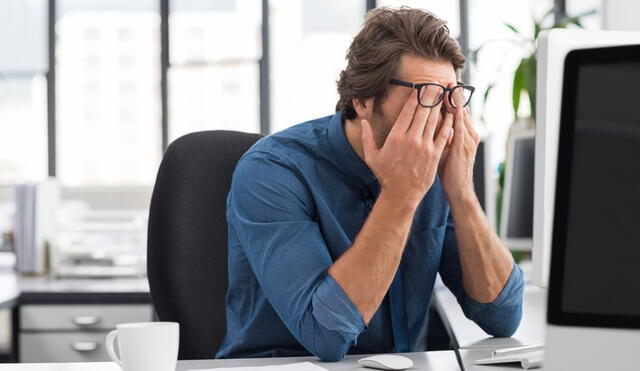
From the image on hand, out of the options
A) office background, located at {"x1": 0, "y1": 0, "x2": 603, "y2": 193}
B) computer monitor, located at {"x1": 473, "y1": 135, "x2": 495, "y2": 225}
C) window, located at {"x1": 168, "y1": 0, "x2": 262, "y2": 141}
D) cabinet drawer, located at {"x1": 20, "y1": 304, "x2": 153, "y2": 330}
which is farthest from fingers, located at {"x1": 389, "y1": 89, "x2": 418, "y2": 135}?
window, located at {"x1": 168, "y1": 0, "x2": 262, "y2": 141}

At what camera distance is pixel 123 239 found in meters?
2.87

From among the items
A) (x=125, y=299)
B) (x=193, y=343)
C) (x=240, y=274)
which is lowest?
(x=125, y=299)

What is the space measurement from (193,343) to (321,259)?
406 millimetres

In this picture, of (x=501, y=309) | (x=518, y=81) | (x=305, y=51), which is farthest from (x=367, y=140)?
(x=305, y=51)

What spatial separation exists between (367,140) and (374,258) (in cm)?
23

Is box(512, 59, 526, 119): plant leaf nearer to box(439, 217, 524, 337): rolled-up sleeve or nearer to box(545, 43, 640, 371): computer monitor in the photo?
box(439, 217, 524, 337): rolled-up sleeve

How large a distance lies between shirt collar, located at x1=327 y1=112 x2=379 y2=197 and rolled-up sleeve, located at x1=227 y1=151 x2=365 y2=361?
0.30ft

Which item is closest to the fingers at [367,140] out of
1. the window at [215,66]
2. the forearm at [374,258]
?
the forearm at [374,258]

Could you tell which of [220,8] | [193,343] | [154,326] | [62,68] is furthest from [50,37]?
[154,326]

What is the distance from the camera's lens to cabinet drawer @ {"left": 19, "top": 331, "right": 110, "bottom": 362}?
226 cm

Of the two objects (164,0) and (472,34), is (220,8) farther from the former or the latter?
(472,34)

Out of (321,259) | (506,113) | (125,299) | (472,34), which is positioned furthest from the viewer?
(472,34)

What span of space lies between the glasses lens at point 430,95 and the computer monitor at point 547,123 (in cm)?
25

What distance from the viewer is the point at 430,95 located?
4.08 ft
